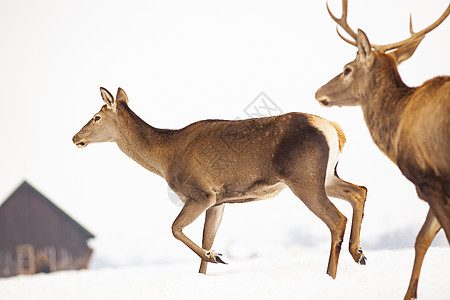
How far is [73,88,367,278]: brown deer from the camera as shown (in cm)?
262

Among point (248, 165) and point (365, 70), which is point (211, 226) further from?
point (365, 70)

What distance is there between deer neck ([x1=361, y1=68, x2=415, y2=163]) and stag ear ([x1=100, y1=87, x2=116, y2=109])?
4.86 ft

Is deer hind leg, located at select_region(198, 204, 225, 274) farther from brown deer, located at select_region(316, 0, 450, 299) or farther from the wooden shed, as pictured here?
the wooden shed

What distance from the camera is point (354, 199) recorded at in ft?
9.06

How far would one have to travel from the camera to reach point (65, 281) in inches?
118

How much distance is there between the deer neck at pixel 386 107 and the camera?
83.4 inches

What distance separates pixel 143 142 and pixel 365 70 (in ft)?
4.41

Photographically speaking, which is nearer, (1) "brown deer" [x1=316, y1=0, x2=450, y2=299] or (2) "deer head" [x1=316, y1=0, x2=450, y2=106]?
(1) "brown deer" [x1=316, y1=0, x2=450, y2=299]

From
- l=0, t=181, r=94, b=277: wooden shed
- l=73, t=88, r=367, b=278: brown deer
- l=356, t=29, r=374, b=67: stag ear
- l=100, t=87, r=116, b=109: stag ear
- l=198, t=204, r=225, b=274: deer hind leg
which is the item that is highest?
l=356, t=29, r=374, b=67: stag ear

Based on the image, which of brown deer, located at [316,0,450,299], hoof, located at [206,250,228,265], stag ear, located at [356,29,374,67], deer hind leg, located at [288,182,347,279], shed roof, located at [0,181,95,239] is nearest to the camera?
brown deer, located at [316,0,450,299]

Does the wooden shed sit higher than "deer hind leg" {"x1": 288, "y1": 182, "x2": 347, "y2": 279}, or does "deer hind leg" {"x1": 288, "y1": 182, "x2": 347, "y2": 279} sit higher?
"deer hind leg" {"x1": 288, "y1": 182, "x2": 347, "y2": 279}

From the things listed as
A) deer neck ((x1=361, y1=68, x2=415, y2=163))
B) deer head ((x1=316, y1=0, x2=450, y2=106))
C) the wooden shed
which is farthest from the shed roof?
deer neck ((x1=361, y1=68, x2=415, y2=163))

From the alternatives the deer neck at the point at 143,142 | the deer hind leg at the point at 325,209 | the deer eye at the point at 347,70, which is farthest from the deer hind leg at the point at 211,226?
the deer eye at the point at 347,70

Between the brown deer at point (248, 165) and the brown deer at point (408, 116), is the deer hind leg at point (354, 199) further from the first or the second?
the brown deer at point (408, 116)
